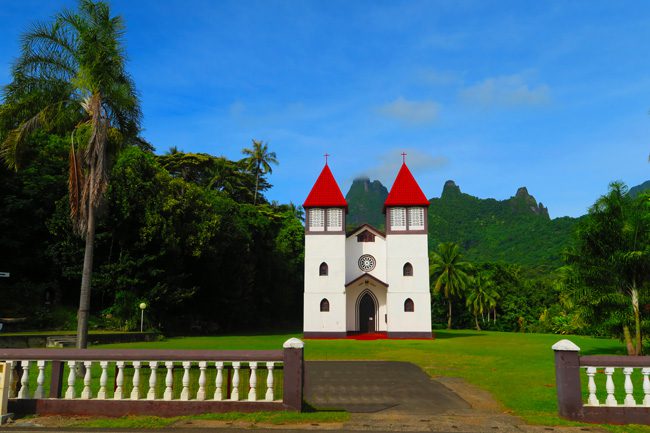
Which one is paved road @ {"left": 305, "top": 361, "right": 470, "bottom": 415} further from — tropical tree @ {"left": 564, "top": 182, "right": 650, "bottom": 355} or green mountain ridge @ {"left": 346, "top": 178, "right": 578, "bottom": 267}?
green mountain ridge @ {"left": 346, "top": 178, "right": 578, "bottom": 267}

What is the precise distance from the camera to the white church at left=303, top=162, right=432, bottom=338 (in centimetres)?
3400

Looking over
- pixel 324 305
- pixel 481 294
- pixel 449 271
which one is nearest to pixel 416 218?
pixel 324 305

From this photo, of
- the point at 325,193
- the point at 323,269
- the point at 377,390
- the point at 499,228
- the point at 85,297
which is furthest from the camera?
the point at 499,228

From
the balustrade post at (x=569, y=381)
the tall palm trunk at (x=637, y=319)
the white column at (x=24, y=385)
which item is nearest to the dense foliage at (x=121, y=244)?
the white column at (x=24, y=385)

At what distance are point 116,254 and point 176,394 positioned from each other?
22724 millimetres

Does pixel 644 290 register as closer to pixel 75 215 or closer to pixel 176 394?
pixel 176 394

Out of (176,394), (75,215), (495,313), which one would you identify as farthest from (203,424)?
(495,313)

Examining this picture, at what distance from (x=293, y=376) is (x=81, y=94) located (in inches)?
402

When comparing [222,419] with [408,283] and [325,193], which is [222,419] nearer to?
[408,283]

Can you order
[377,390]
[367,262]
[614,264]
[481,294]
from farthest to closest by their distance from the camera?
[481,294]
[367,262]
[614,264]
[377,390]

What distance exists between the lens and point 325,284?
34625mm

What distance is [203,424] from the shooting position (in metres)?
7.21

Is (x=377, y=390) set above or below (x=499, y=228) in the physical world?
below

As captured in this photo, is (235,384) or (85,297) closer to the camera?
(235,384)
